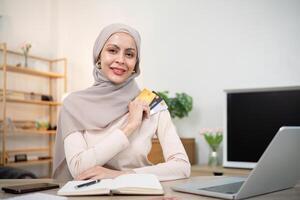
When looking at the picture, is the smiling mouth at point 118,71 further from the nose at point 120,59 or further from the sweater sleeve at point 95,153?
the sweater sleeve at point 95,153

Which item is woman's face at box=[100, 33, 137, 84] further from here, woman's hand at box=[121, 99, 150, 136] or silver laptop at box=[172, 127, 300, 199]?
silver laptop at box=[172, 127, 300, 199]

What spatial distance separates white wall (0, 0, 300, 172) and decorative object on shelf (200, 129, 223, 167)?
24cm

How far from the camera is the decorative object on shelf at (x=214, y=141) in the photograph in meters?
2.78

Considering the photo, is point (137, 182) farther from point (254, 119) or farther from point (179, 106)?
point (179, 106)

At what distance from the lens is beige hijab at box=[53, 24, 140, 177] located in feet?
4.58

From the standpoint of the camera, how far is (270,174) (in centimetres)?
80

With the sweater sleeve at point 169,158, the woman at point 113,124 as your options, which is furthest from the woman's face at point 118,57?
the sweater sleeve at point 169,158

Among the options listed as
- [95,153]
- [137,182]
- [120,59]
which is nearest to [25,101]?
[120,59]

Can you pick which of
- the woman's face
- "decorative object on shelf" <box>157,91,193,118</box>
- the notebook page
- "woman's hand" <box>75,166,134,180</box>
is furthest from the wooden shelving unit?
the notebook page

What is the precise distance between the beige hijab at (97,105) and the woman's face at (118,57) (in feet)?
0.09

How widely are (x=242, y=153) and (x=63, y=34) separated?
3.19 metres

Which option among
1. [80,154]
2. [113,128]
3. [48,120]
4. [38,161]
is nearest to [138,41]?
[113,128]

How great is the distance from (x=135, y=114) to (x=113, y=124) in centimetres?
12

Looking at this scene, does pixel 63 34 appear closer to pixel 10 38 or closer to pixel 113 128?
pixel 10 38
